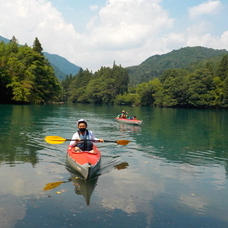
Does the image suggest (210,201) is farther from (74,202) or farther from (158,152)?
(158,152)

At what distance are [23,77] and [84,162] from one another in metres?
58.6

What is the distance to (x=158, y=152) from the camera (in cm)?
1424

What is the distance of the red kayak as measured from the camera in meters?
8.73

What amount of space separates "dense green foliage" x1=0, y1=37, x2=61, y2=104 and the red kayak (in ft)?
170

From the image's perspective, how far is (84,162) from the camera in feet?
29.7

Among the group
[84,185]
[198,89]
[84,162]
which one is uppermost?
[198,89]

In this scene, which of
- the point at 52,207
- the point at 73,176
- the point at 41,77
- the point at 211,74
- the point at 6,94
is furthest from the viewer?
the point at 211,74

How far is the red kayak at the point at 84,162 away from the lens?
873cm

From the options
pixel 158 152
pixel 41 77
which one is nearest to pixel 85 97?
pixel 41 77

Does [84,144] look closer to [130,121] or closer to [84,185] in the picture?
[84,185]

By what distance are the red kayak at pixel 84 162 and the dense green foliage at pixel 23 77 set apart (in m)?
51.7

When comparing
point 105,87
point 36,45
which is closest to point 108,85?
point 105,87

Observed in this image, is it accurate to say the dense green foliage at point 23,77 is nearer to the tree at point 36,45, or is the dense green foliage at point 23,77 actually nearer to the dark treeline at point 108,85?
the dark treeline at point 108,85

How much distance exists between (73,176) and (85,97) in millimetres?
Result: 121752
